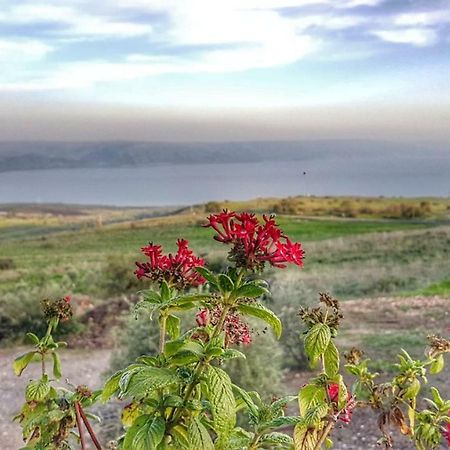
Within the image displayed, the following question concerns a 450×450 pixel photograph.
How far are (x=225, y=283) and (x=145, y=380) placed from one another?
0.82 feet

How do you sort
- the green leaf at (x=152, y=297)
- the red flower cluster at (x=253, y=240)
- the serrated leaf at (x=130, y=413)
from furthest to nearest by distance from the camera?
1. the serrated leaf at (x=130, y=413)
2. the green leaf at (x=152, y=297)
3. the red flower cluster at (x=253, y=240)

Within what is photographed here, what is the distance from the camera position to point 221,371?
1.51 meters

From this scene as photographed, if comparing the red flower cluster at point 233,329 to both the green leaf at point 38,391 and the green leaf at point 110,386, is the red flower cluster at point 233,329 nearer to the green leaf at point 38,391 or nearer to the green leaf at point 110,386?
the green leaf at point 110,386

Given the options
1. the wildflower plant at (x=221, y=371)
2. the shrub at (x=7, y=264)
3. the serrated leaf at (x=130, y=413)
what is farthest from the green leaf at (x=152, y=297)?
the shrub at (x=7, y=264)

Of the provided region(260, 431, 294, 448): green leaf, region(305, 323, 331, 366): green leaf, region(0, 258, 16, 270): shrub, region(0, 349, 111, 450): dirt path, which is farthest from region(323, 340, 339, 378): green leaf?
region(0, 258, 16, 270): shrub

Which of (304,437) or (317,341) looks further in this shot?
(304,437)

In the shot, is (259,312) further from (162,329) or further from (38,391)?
(38,391)

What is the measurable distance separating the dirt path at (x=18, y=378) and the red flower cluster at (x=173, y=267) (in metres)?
5.41

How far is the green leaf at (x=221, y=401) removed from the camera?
147 cm

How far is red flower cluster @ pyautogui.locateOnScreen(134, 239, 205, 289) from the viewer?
1.73m

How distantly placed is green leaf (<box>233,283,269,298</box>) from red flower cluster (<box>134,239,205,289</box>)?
291mm

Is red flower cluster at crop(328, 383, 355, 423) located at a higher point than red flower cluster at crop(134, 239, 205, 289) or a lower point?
lower

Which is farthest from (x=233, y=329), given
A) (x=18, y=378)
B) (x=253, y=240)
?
(x=18, y=378)

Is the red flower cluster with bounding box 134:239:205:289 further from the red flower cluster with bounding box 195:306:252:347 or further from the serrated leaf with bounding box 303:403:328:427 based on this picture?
the serrated leaf with bounding box 303:403:328:427
